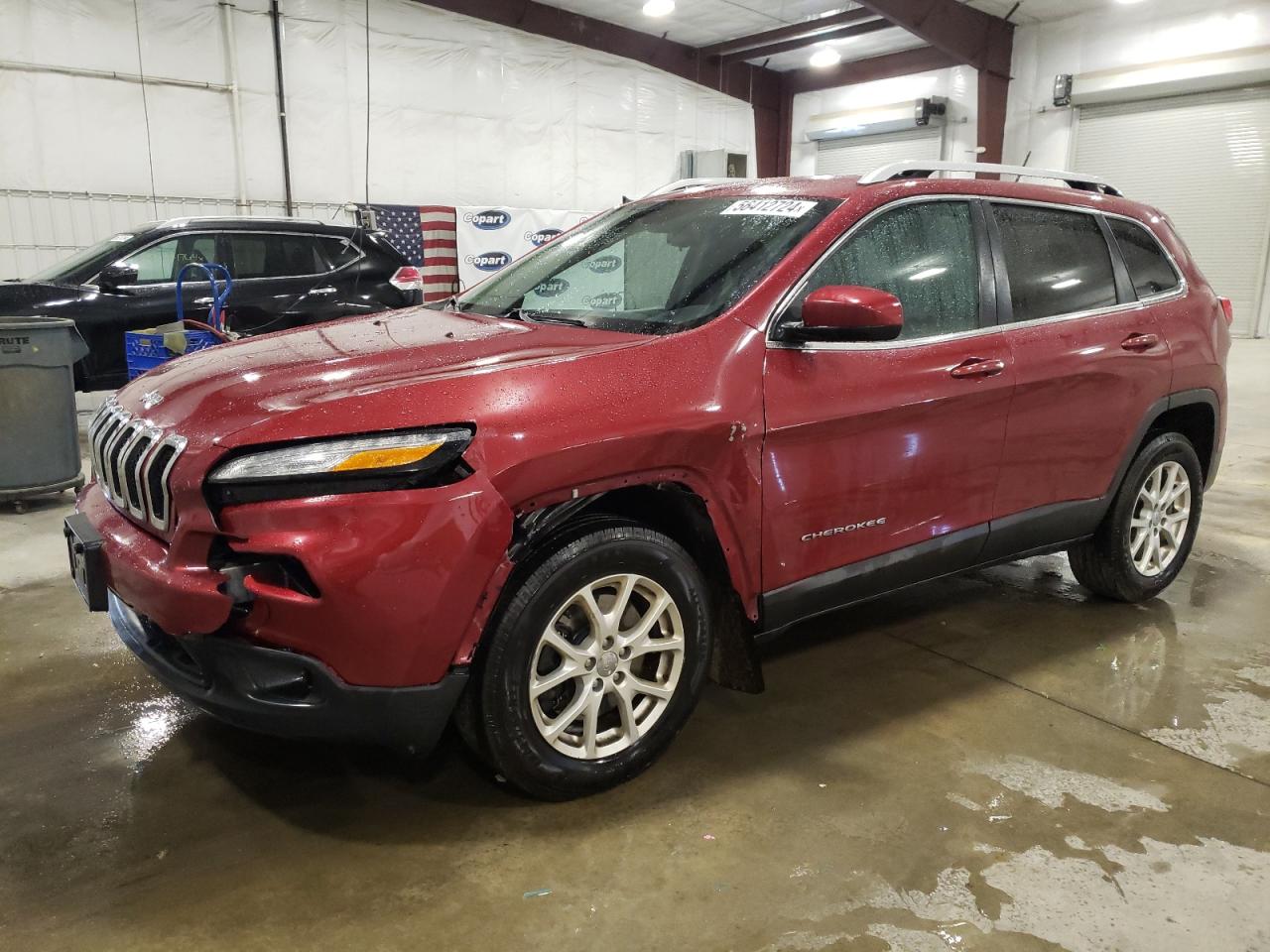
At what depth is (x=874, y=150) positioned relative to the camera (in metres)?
17.2

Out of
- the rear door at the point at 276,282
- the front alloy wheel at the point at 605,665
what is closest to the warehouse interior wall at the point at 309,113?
the rear door at the point at 276,282

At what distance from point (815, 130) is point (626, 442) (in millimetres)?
17152

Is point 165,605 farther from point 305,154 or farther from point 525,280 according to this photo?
point 305,154

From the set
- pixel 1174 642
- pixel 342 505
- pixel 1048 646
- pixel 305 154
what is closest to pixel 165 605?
pixel 342 505

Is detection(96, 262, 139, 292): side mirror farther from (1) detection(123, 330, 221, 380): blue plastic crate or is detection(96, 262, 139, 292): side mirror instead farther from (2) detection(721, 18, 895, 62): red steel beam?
(2) detection(721, 18, 895, 62): red steel beam

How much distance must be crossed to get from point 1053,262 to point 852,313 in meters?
1.29

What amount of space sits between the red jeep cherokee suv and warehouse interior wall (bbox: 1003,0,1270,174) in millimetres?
11770

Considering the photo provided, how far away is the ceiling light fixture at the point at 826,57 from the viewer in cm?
1622

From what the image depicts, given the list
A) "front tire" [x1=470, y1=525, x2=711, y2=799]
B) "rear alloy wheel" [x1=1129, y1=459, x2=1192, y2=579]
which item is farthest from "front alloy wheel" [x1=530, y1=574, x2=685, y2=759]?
"rear alloy wheel" [x1=1129, y1=459, x2=1192, y2=579]

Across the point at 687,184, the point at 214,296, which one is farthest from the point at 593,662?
the point at 214,296

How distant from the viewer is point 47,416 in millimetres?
5242

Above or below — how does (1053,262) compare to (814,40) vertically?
below

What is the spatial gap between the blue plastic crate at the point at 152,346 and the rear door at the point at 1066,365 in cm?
485

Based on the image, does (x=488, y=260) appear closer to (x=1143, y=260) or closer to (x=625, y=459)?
(x=1143, y=260)
